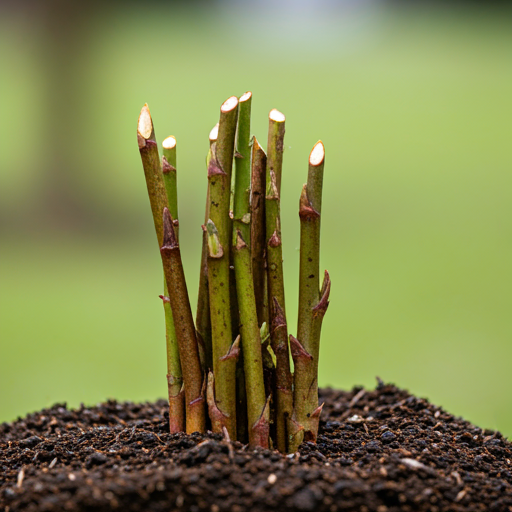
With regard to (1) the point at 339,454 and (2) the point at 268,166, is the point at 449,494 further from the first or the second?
(2) the point at 268,166

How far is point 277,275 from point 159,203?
273 mm

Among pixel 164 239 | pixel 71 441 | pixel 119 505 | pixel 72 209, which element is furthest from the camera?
pixel 72 209

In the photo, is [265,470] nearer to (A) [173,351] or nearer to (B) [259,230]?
(A) [173,351]

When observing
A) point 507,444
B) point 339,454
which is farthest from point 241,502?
point 507,444

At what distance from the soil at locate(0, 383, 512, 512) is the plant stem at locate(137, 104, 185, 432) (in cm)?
7

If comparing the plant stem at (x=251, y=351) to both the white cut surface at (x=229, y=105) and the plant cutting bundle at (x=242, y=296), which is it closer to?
the plant cutting bundle at (x=242, y=296)

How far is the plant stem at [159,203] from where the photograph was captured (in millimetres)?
1084

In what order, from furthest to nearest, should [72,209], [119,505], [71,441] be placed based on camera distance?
[72,209] < [71,441] < [119,505]

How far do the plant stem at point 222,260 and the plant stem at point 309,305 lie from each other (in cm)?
14

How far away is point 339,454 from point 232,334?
12.5 inches

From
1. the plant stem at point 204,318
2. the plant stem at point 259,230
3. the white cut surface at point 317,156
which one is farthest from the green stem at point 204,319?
the white cut surface at point 317,156

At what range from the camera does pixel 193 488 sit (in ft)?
2.85

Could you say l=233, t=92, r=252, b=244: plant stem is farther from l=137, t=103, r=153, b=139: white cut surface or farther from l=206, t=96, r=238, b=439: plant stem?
l=137, t=103, r=153, b=139: white cut surface

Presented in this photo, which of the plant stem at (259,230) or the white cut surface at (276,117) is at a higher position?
the white cut surface at (276,117)
